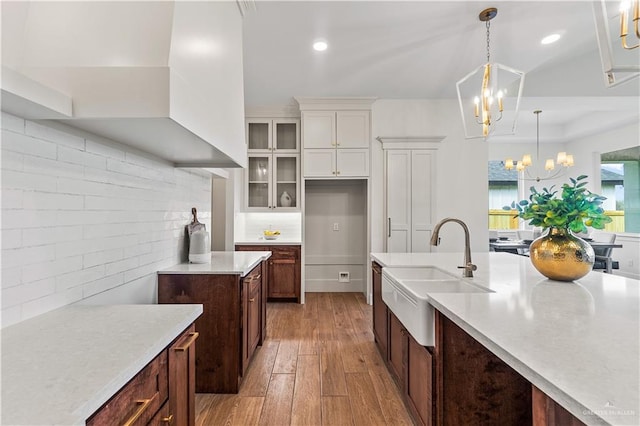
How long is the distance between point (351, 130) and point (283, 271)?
88.9 inches

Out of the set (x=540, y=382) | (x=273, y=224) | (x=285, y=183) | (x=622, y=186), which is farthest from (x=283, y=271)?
(x=622, y=186)

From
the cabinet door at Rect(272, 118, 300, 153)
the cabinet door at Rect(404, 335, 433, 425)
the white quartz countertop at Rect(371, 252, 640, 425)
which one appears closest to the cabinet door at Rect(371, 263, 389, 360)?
the cabinet door at Rect(404, 335, 433, 425)

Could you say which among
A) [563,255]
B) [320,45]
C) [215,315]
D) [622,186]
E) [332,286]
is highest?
[320,45]

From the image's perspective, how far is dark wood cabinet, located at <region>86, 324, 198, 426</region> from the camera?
801 mm

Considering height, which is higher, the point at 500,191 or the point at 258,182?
the point at 500,191

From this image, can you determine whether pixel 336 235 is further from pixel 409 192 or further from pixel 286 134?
pixel 286 134

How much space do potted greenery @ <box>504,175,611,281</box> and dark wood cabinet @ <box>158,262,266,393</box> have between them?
1.83 meters

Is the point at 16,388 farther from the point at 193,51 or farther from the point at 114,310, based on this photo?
the point at 193,51

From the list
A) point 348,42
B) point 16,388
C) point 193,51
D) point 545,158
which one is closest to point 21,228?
point 16,388

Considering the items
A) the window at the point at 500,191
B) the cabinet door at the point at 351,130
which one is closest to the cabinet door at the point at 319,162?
the cabinet door at the point at 351,130

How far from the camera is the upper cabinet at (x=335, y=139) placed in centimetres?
450

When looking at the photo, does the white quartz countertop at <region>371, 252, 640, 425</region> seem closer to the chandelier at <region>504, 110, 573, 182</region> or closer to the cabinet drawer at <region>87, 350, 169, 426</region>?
the cabinet drawer at <region>87, 350, 169, 426</region>

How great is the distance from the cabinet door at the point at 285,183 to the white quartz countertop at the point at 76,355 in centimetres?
343

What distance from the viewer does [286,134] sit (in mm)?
4758
